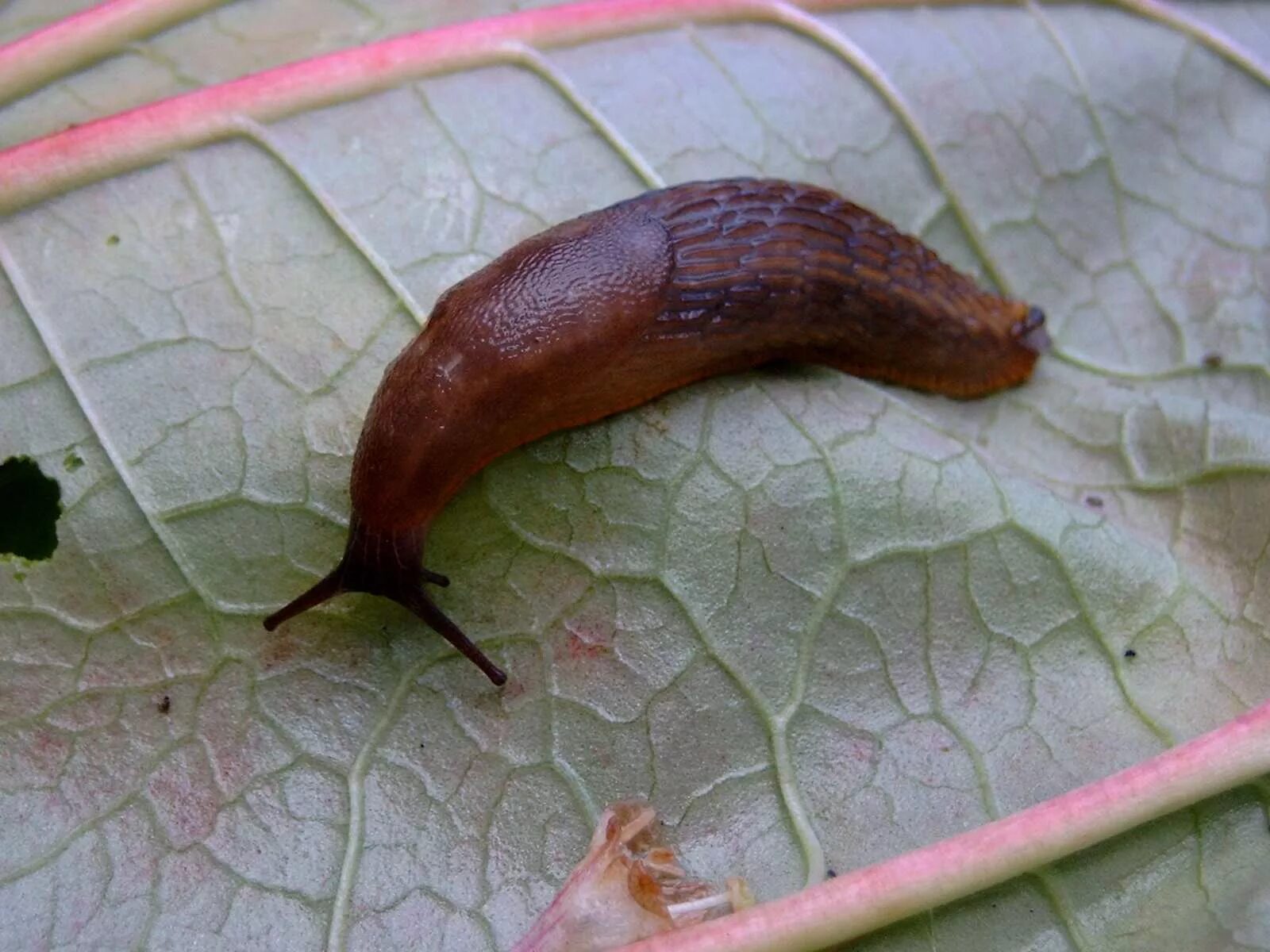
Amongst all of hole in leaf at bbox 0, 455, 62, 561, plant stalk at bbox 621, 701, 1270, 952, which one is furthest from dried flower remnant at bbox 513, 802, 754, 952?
hole in leaf at bbox 0, 455, 62, 561

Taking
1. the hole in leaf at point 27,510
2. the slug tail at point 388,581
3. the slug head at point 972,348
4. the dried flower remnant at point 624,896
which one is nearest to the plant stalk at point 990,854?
the dried flower remnant at point 624,896

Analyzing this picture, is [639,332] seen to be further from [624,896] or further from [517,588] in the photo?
[624,896]

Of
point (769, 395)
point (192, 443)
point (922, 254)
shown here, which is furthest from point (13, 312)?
point (922, 254)

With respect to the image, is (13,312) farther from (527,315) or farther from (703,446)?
(703,446)

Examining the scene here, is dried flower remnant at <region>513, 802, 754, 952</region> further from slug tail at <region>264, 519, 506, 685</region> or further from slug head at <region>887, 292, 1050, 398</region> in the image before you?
slug head at <region>887, 292, 1050, 398</region>

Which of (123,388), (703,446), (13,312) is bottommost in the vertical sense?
(703,446)

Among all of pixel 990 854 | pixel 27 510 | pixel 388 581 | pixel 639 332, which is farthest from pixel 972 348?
pixel 27 510

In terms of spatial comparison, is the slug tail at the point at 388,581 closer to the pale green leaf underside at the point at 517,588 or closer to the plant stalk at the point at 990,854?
the pale green leaf underside at the point at 517,588
